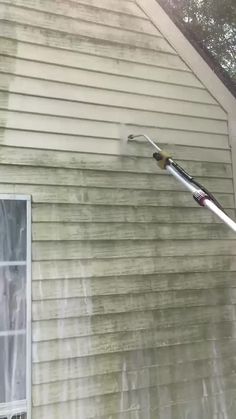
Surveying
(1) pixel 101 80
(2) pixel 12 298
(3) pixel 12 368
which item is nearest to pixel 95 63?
(1) pixel 101 80

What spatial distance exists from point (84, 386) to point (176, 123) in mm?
2158

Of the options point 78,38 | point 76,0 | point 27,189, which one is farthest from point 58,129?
point 76,0

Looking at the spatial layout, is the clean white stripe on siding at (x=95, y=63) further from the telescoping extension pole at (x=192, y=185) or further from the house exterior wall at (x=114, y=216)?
the telescoping extension pole at (x=192, y=185)

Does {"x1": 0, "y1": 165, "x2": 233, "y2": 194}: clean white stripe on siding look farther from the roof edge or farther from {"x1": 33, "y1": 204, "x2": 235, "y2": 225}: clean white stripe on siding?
the roof edge

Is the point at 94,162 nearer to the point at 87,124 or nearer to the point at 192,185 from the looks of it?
the point at 87,124

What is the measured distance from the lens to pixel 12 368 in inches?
131

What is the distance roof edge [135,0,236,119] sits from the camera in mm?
4309

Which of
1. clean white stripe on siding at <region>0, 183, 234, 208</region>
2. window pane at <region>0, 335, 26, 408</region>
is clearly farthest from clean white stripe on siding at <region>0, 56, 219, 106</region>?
window pane at <region>0, 335, 26, 408</region>

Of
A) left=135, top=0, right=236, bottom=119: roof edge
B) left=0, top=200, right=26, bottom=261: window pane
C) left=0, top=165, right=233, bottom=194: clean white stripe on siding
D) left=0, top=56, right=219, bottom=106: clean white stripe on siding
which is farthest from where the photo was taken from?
left=135, top=0, right=236, bottom=119: roof edge

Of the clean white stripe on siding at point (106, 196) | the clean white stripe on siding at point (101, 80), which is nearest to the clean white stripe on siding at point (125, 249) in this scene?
the clean white stripe on siding at point (106, 196)

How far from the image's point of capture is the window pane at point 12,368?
129 inches

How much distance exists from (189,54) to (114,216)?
5.27 feet

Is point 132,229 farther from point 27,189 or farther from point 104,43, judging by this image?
point 104,43

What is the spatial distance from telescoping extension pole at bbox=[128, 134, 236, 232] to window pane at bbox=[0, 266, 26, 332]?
125cm
